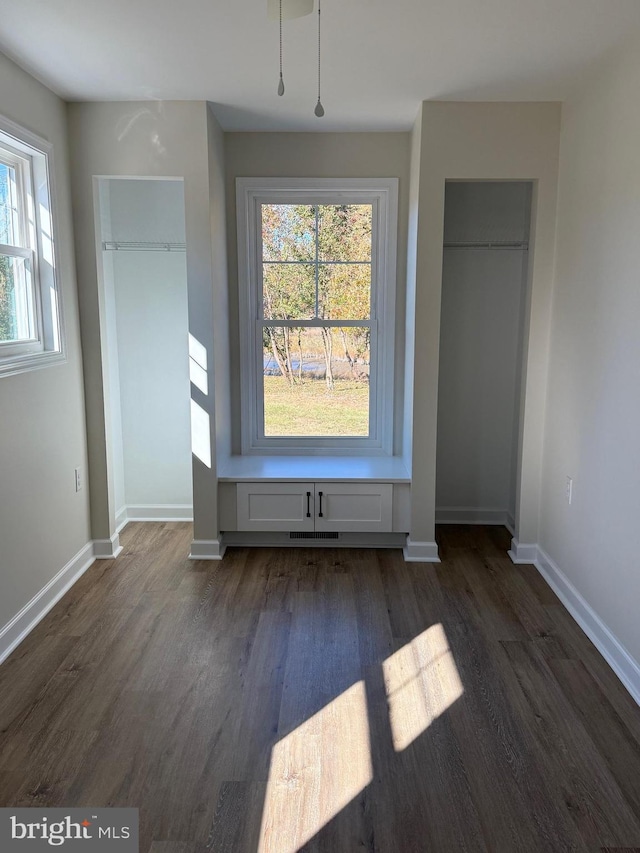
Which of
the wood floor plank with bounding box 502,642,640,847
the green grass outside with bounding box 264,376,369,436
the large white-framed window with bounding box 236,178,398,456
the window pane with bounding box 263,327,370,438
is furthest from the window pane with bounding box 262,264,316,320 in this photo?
the wood floor plank with bounding box 502,642,640,847

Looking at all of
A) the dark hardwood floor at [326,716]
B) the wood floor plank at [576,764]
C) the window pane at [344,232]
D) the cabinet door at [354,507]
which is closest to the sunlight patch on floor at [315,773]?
the dark hardwood floor at [326,716]

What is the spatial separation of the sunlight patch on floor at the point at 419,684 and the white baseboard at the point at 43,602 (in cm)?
169

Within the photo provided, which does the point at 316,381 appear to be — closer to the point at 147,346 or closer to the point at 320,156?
the point at 147,346

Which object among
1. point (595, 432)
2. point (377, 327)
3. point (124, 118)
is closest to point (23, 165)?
point (124, 118)

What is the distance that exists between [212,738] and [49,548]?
1.53 metres

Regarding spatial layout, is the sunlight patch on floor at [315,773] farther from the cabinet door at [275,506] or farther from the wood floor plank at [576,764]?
the cabinet door at [275,506]

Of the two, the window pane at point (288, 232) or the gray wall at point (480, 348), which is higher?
the window pane at point (288, 232)

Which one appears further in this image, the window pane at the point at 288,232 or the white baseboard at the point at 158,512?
the white baseboard at the point at 158,512

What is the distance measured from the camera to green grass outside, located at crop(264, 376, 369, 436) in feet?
14.6

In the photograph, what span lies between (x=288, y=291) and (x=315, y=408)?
825mm

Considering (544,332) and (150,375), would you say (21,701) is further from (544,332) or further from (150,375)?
(544,332)

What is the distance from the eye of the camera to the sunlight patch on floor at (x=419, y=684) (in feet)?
7.81

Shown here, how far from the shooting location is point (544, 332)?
367 cm

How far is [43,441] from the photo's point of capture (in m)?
3.24
